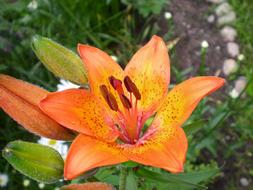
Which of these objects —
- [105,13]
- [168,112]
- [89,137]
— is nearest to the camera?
[89,137]

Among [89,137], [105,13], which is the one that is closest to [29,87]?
[89,137]

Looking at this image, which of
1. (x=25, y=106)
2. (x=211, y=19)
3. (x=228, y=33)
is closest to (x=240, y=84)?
(x=228, y=33)

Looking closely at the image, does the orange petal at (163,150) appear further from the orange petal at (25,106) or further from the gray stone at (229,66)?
the gray stone at (229,66)

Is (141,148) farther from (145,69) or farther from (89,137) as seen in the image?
(145,69)

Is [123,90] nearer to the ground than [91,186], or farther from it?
farther from it

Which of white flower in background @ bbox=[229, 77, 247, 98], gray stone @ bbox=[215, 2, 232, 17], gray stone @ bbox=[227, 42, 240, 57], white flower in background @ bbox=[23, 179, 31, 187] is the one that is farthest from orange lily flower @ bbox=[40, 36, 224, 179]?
gray stone @ bbox=[215, 2, 232, 17]

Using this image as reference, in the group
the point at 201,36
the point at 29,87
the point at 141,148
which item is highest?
the point at 29,87
